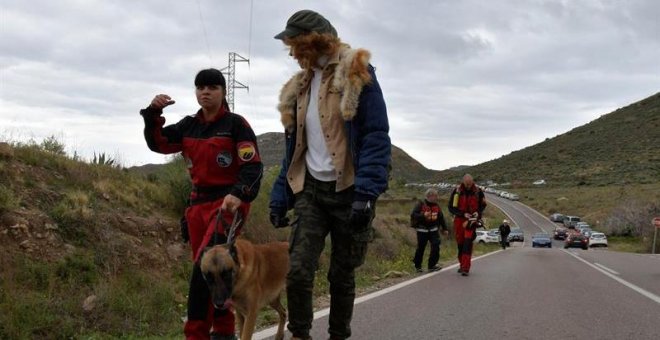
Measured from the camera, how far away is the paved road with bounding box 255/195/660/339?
6.08 metres

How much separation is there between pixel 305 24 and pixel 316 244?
1360mm

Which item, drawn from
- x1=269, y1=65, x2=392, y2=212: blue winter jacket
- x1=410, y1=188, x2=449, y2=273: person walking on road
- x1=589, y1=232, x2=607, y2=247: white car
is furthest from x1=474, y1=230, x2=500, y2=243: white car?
x1=269, y1=65, x2=392, y2=212: blue winter jacket

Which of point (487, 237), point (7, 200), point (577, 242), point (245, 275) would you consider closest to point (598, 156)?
point (487, 237)

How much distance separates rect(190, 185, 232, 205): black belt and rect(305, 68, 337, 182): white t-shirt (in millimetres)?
617

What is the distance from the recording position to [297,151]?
4.16 metres

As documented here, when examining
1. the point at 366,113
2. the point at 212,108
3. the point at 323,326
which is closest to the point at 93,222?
the point at 323,326

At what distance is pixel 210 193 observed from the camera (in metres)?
4.36

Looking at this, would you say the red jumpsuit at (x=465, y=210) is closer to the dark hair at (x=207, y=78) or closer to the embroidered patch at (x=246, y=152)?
the embroidered patch at (x=246, y=152)

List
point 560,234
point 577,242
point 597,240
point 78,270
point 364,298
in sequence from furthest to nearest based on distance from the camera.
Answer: point 560,234
point 597,240
point 577,242
point 364,298
point 78,270

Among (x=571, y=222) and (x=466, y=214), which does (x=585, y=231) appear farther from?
(x=466, y=214)

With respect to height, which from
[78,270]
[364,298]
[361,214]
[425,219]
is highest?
[361,214]

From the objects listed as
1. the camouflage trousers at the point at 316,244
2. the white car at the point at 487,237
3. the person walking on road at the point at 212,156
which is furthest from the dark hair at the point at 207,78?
the white car at the point at 487,237

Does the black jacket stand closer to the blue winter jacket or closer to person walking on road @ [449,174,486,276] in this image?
person walking on road @ [449,174,486,276]

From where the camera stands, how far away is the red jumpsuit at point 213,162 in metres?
4.25
